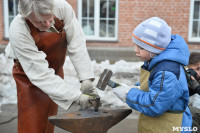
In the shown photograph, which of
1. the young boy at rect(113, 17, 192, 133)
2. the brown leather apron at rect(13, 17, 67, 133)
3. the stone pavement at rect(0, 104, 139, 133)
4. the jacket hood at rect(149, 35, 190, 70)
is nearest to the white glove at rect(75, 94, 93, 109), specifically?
the young boy at rect(113, 17, 192, 133)

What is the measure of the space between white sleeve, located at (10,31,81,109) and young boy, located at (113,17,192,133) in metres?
0.42

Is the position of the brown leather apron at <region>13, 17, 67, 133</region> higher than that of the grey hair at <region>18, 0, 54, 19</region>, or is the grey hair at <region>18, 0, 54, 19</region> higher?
the grey hair at <region>18, 0, 54, 19</region>

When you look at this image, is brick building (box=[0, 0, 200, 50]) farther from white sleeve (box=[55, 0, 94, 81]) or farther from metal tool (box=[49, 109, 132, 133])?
metal tool (box=[49, 109, 132, 133])

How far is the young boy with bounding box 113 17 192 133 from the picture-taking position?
1.99 meters

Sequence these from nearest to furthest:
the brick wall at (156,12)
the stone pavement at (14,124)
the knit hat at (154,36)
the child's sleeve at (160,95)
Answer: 1. the child's sleeve at (160,95)
2. the knit hat at (154,36)
3. the stone pavement at (14,124)
4. the brick wall at (156,12)

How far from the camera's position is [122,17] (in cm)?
778

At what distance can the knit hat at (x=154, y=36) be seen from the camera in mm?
2076

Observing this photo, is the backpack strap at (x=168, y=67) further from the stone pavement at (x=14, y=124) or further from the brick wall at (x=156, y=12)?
the brick wall at (x=156, y=12)

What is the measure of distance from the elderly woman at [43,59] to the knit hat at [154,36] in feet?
2.12

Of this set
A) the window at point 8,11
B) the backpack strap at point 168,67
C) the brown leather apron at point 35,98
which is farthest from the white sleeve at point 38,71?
the window at point 8,11

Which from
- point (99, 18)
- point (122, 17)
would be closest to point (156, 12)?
point (122, 17)

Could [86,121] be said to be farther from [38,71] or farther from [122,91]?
[38,71]

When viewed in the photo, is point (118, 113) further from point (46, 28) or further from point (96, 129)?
point (46, 28)

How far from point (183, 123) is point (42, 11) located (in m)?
1.35
